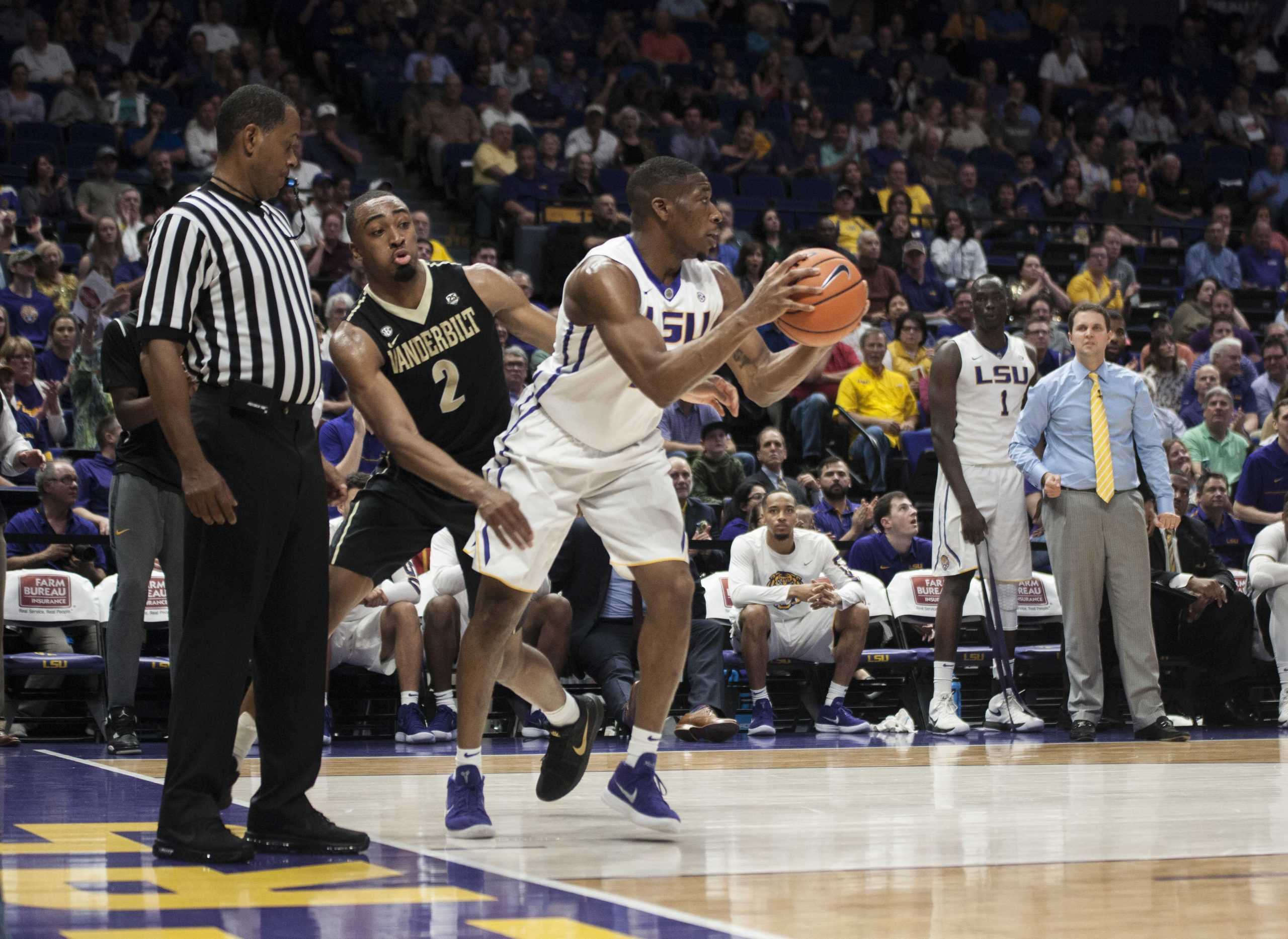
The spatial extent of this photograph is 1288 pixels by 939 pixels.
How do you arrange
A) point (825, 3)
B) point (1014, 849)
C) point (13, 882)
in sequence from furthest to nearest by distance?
point (825, 3) < point (1014, 849) < point (13, 882)

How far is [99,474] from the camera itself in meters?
9.25

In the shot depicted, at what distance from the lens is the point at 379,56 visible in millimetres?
15672

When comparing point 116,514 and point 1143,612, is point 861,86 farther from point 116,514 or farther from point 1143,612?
point 116,514

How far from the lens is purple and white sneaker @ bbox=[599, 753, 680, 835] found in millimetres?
4500

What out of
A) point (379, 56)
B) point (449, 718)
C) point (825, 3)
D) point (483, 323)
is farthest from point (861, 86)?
point (483, 323)

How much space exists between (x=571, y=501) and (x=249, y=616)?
1010mm

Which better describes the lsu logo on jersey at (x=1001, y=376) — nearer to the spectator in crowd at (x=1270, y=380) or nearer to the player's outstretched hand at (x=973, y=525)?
the player's outstretched hand at (x=973, y=525)

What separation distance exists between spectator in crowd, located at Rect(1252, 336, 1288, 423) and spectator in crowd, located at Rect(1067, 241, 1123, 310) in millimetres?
2085

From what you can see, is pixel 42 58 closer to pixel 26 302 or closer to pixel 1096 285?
pixel 26 302

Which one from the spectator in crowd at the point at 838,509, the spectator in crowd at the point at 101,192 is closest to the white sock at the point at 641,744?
the spectator in crowd at the point at 838,509

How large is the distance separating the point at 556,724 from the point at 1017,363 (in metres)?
4.34

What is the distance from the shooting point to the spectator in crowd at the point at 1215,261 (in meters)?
15.5

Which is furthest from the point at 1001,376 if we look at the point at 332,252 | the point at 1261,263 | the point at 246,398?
the point at 1261,263

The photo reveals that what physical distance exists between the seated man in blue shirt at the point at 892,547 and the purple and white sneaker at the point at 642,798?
497 cm
